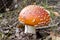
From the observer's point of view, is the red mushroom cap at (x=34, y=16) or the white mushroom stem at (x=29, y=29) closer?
the red mushroom cap at (x=34, y=16)

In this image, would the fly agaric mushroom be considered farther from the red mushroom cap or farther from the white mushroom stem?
the white mushroom stem

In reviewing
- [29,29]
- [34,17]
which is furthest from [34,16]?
[29,29]

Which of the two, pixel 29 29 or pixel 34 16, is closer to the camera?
pixel 34 16

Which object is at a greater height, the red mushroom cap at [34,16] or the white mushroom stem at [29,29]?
the red mushroom cap at [34,16]

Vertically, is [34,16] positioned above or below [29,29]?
above

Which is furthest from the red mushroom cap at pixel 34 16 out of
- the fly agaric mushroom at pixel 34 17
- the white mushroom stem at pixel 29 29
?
the white mushroom stem at pixel 29 29

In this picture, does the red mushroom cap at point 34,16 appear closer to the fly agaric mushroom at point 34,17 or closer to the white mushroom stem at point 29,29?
the fly agaric mushroom at point 34,17

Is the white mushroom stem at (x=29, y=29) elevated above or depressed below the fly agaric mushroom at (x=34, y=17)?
below

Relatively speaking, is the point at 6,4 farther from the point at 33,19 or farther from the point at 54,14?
the point at 33,19

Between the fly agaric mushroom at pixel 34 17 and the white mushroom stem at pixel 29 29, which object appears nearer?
the fly agaric mushroom at pixel 34 17

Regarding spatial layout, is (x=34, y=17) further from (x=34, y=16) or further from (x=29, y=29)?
(x=29, y=29)

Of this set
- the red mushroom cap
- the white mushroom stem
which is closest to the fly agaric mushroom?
the red mushroom cap
